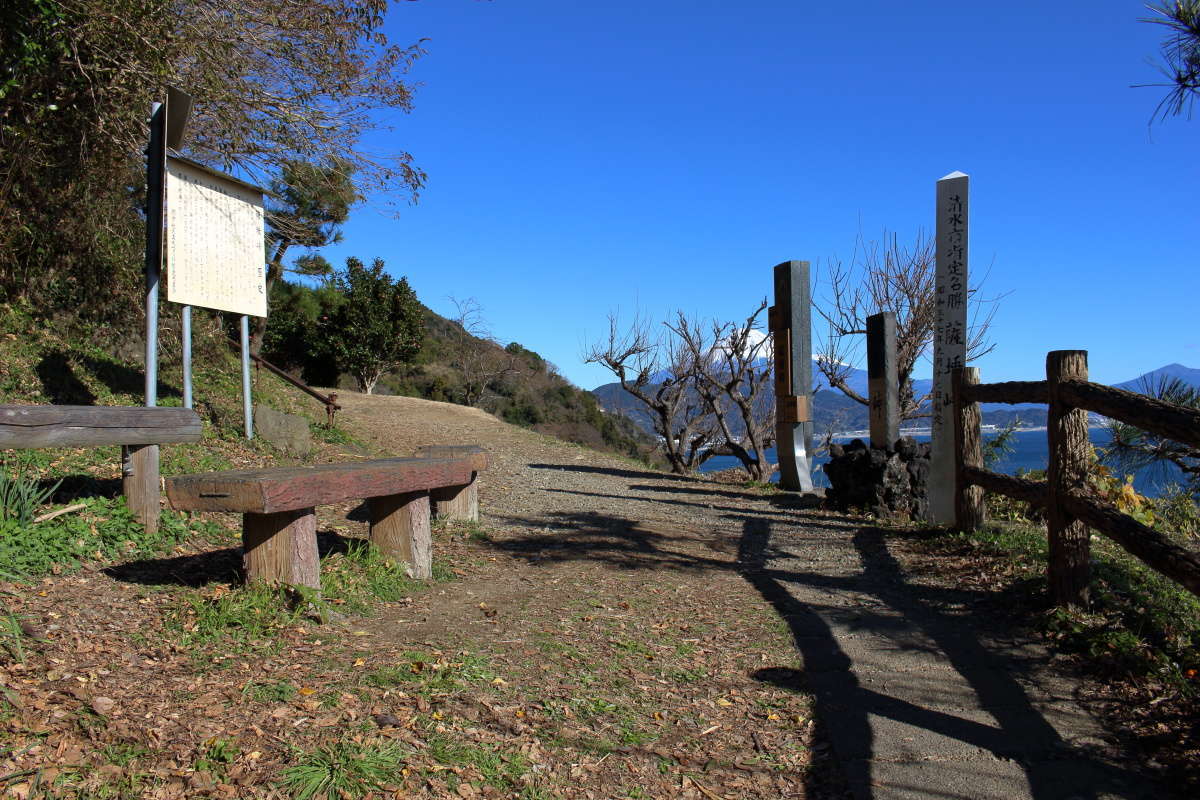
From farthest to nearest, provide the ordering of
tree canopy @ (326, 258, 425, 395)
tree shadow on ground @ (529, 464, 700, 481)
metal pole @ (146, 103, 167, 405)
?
tree canopy @ (326, 258, 425, 395) → tree shadow on ground @ (529, 464, 700, 481) → metal pole @ (146, 103, 167, 405)

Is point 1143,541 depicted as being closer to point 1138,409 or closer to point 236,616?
point 1138,409

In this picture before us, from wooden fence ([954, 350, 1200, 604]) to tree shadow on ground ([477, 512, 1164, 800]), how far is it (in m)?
0.57

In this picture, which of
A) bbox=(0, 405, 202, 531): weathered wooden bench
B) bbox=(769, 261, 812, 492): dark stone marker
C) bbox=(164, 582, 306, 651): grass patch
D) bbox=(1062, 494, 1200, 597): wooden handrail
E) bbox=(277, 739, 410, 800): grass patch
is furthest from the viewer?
bbox=(769, 261, 812, 492): dark stone marker

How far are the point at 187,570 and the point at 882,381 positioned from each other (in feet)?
22.4

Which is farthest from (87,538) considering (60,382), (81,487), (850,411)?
(850,411)

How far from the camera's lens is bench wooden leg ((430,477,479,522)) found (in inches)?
267

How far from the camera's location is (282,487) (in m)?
3.73

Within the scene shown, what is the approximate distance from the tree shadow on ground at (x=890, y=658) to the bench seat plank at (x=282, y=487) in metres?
1.77

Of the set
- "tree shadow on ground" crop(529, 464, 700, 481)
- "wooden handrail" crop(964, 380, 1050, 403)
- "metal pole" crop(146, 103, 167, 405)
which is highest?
"metal pole" crop(146, 103, 167, 405)

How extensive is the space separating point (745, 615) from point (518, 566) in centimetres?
174

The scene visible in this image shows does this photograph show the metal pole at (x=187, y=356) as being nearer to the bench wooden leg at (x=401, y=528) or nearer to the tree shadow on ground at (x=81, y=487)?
the tree shadow on ground at (x=81, y=487)

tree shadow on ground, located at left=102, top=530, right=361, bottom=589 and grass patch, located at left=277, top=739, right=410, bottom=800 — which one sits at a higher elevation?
tree shadow on ground, located at left=102, top=530, right=361, bottom=589

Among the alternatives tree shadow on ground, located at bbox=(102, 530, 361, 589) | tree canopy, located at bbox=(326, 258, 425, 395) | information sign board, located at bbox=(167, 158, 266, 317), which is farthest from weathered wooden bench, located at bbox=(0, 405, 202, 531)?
tree canopy, located at bbox=(326, 258, 425, 395)

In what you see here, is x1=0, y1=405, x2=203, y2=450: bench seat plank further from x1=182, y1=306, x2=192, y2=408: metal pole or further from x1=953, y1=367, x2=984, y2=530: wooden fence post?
x1=953, y1=367, x2=984, y2=530: wooden fence post
